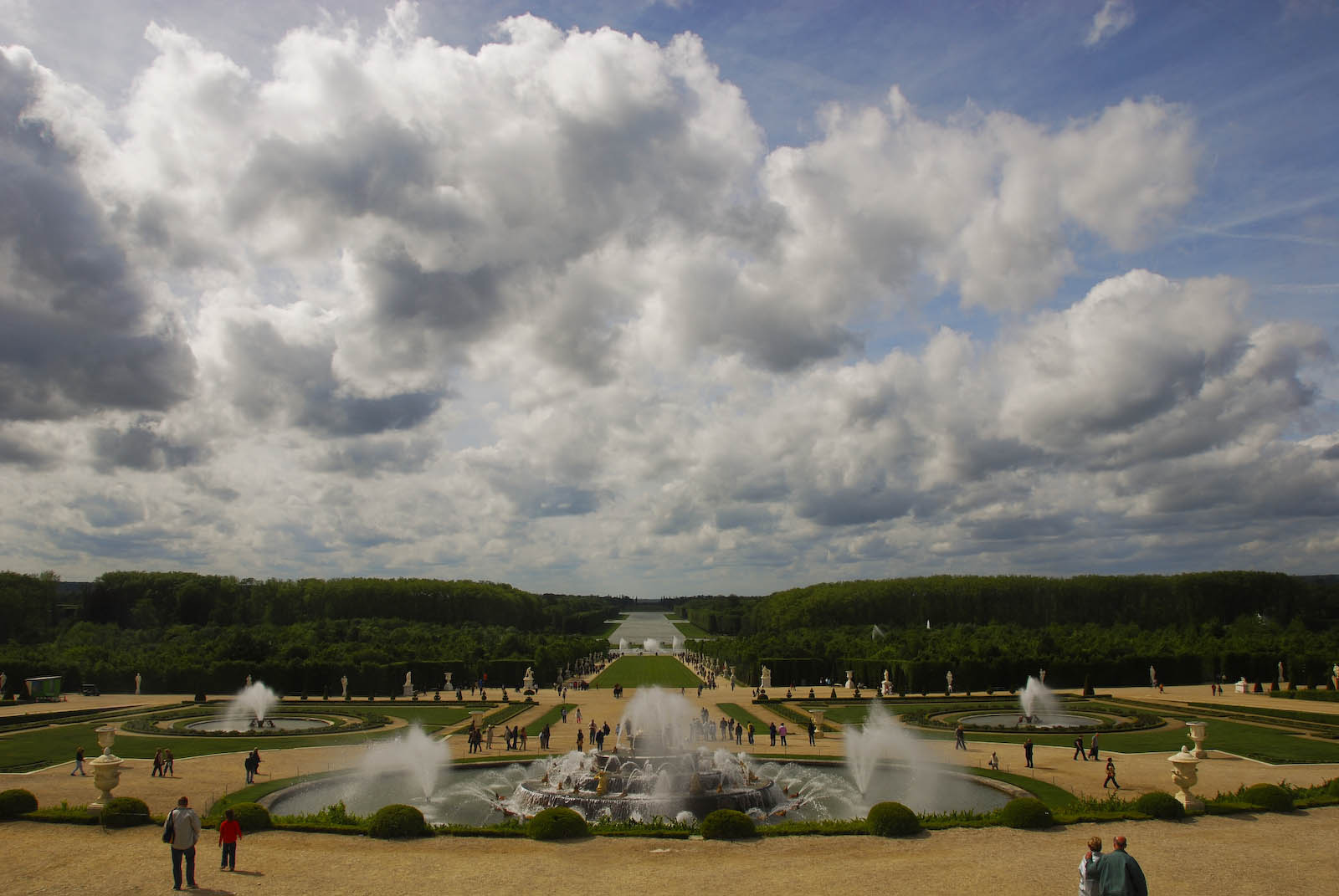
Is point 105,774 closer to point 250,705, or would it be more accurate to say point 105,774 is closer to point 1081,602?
point 250,705

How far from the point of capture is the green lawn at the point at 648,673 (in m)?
70.1

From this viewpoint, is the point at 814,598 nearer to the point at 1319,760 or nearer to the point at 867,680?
the point at 867,680

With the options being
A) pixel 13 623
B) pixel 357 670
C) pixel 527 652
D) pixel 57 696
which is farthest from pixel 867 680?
pixel 13 623

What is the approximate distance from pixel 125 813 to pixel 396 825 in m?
6.24

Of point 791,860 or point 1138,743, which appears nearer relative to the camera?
point 791,860

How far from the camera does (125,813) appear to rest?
19.7m

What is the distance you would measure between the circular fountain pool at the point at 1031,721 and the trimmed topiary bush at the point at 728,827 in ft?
85.7

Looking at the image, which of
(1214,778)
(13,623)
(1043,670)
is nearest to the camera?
(1214,778)

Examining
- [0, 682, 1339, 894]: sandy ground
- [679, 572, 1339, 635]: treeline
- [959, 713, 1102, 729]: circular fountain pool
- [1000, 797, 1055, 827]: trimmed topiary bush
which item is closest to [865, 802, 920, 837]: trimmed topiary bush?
[0, 682, 1339, 894]: sandy ground

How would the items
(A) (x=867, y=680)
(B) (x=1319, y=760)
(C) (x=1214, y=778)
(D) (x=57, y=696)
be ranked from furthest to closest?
1. (A) (x=867, y=680)
2. (D) (x=57, y=696)
3. (B) (x=1319, y=760)
4. (C) (x=1214, y=778)

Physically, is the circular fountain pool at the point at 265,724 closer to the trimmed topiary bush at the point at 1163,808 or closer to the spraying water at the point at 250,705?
the spraying water at the point at 250,705

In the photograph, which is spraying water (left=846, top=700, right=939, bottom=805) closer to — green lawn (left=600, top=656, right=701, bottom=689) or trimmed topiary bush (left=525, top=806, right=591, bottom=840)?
trimmed topiary bush (left=525, top=806, right=591, bottom=840)

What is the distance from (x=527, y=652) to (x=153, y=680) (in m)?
28.3

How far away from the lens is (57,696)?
55.9 meters
